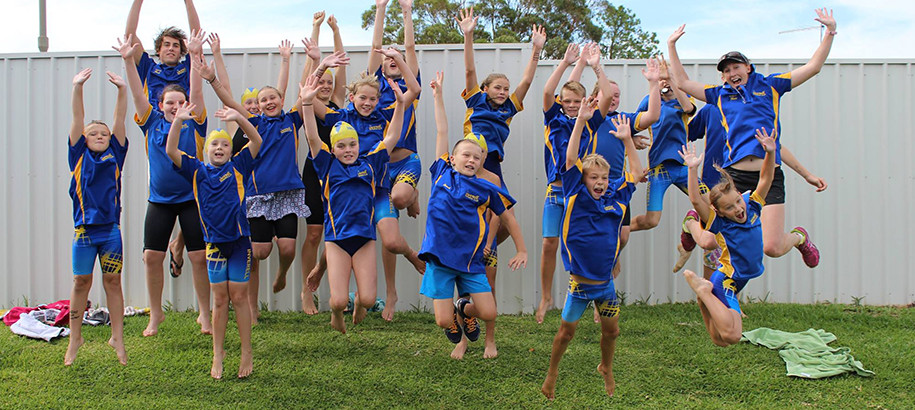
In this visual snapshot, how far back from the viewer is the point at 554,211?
6414 mm

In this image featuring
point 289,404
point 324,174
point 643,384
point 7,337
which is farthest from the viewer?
point 7,337

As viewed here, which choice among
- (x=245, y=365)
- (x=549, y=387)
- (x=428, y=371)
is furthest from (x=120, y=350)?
(x=549, y=387)

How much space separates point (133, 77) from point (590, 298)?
3967 mm

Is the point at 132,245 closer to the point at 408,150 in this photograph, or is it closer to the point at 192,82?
the point at 192,82

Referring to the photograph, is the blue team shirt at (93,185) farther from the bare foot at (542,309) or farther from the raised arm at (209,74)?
the bare foot at (542,309)

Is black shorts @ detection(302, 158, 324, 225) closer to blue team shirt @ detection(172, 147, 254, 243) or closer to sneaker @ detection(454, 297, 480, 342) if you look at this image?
blue team shirt @ detection(172, 147, 254, 243)

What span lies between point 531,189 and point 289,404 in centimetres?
339

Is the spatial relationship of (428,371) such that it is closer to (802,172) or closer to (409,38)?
(409,38)

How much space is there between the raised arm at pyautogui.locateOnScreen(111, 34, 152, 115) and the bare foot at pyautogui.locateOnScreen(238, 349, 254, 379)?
222 cm

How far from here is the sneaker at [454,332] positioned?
548cm

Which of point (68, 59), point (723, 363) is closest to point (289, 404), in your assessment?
point (723, 363)

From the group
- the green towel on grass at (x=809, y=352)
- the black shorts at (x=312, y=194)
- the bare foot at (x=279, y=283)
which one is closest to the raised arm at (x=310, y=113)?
the black shorts at (x=312, y=194)

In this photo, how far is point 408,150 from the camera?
6.66 m

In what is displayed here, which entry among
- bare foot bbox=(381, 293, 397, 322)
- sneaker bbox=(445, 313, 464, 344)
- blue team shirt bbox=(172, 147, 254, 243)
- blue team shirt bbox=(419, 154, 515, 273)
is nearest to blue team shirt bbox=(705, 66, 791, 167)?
blue team shirt bbox=(419, 154, 515, 273)
